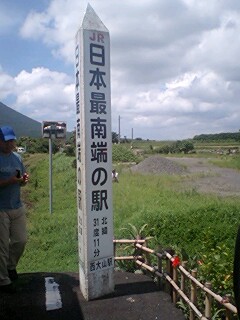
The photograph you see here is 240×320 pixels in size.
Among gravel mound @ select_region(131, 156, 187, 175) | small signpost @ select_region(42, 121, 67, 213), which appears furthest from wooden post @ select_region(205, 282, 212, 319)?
gravel mound @ select_region(131, 156, 187, 175)

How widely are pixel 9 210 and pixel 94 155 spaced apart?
1046 millimetres

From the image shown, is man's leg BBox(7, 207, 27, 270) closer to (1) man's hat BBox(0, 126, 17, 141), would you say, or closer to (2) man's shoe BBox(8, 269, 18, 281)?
(2) man's shoe BBox(8, 269, 18, 281)

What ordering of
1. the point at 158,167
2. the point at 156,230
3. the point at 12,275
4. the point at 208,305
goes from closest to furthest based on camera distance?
1. the point at 208,305
2. the point at 12,275
3. the point at 156,230
4. the point at 158,167

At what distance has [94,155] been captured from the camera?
156 inches

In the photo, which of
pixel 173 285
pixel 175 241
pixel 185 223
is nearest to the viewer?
pixel 173 285

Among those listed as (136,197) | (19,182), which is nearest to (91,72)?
(19,182)

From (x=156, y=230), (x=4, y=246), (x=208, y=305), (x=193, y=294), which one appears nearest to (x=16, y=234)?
(x=4, y=246)

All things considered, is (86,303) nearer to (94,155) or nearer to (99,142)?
(94,155)

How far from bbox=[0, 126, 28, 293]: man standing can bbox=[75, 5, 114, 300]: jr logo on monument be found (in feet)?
2.11

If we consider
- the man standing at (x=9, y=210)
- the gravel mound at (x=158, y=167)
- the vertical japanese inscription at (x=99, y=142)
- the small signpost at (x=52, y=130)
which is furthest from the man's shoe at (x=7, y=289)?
the gravel mound at (x=158, y=167)

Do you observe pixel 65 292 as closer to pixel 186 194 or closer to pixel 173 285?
pixel 173 285

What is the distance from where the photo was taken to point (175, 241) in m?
7.12

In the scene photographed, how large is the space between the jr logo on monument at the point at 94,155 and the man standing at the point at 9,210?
25.3 inches

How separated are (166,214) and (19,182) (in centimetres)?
461
